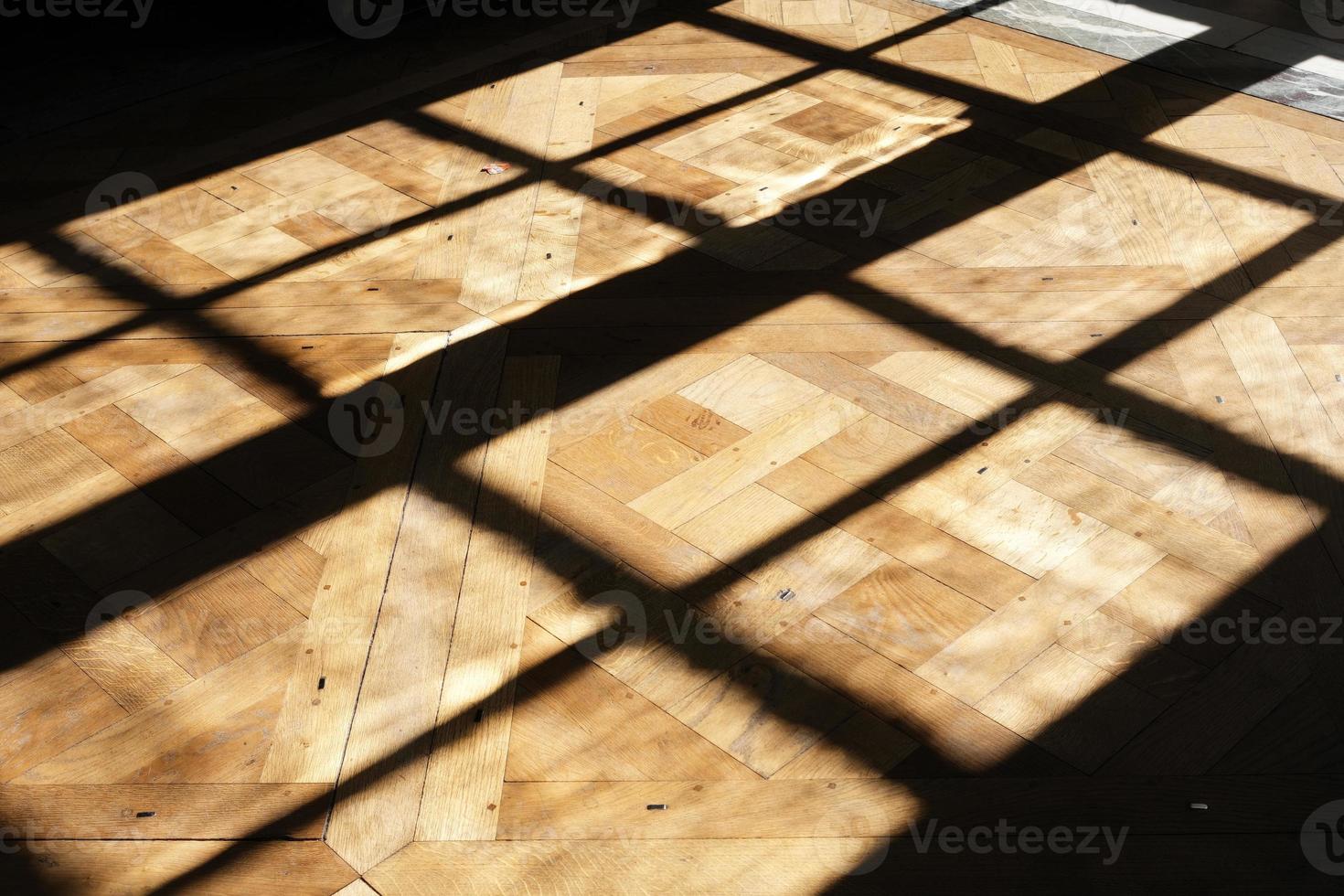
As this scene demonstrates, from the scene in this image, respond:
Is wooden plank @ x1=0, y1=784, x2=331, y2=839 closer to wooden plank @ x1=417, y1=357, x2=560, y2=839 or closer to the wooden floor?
the wooden floor

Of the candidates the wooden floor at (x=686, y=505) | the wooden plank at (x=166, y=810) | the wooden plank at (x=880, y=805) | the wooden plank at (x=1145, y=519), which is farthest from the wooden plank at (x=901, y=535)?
the wooden plank at (x=166, y=810)

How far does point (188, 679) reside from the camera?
5.58ft

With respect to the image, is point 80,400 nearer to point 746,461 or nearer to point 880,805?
point 746,461

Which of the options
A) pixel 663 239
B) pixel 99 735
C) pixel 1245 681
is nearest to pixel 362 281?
pixel 663 239

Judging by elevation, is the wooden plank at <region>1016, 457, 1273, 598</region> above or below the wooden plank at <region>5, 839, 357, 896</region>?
above

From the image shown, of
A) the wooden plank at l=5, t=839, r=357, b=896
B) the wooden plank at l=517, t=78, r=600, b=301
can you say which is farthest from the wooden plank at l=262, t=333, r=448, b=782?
the wooden plank at l=517, t=78, r=600, b=301

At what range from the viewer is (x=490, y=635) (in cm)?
174

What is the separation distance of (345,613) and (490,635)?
216 millimetres

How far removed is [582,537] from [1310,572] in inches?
40.5

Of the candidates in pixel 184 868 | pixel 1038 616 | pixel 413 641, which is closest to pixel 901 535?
pixel 1038 616

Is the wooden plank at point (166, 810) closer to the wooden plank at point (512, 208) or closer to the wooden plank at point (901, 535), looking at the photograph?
the wooden plank at point (901, 535)

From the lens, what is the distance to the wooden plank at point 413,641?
1.51m

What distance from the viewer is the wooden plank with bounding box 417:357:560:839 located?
1.52m

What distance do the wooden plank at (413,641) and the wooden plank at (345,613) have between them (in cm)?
2
